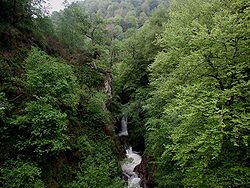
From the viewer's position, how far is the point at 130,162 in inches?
735

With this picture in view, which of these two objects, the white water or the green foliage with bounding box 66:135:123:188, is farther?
the white water

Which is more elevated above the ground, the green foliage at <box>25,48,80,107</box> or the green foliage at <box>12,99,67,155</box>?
the green foliage at <box>25,48,80,107</box>

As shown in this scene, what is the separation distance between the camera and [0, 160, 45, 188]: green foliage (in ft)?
29.5


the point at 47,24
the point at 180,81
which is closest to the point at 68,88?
the point at 180,81

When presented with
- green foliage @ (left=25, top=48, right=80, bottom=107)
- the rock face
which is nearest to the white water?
the rock face

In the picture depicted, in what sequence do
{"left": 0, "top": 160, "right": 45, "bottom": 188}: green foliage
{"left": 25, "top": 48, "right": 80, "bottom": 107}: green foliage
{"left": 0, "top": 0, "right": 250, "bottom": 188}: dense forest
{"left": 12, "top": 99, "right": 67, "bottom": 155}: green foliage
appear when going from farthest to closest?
1. {"left": 25, "top": 48, "right": 80, "bottom": 107}: green foliage
2. {"left": 12, "top": 99, "right": 67, "bottom": 155}: green foliage
3. {"left": 0, "top": 160, "right": 45, "bottom": 188}: green foliage
4. {"left": 0, "top": 0, "right": 250, "bottom": 188}: dense forest

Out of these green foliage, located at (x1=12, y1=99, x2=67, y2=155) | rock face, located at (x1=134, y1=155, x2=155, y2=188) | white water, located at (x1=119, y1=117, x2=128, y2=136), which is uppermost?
white water, located at (x1=119, y1=117, x2=128, y2=136)

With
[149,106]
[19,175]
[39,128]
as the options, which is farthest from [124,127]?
[19,175]

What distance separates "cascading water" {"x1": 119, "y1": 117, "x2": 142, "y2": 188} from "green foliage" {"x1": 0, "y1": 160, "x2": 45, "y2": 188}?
683 cm

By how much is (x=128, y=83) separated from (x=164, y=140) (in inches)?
591

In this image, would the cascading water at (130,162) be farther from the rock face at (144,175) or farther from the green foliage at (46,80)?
the green foliage at (46,80)

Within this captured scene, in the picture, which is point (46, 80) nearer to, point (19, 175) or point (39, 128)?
point (39, 128)

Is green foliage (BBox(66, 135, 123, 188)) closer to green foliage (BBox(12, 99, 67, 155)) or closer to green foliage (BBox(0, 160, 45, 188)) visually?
green foliage (BBox(12, 99, 67, 155))

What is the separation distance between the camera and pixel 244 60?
31.1 ft
